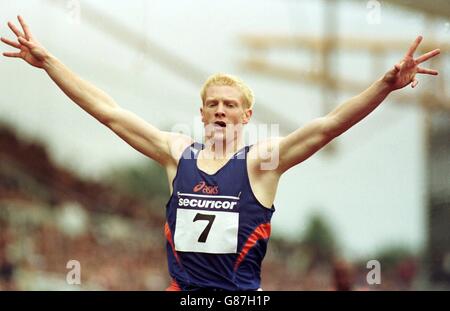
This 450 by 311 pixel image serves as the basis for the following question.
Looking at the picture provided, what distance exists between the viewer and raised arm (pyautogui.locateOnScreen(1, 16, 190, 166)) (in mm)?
6438

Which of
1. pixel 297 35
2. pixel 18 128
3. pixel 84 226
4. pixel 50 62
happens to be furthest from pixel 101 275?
pixel 50 62

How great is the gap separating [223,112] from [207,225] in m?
0.80

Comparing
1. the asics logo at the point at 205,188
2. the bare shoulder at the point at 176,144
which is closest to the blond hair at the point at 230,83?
the bare shoulder at the point at 176,144

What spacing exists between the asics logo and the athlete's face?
36cm

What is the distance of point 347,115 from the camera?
5.88 meters

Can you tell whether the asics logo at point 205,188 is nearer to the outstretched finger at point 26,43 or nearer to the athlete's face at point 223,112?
the athlete's face at point 223,112

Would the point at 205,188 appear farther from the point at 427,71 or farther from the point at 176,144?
the point at 427,71

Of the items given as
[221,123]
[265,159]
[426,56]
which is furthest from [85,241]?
[426,56]

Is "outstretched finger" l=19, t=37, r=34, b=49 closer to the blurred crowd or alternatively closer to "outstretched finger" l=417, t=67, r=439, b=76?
"outstretched finger" l=417, t=67, r=439, b=76

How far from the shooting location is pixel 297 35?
28797 millimetres

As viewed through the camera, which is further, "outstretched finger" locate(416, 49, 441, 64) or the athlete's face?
the athlete's face

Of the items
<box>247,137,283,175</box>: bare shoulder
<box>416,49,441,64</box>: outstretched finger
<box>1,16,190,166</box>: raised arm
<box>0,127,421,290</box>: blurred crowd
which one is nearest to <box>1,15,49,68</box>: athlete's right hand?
<box>1,16,190,166</box>: raised arm
